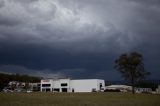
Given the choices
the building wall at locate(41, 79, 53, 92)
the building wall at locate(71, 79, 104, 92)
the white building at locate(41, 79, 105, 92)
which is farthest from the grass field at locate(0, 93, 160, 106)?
the building wall at locate(41, 79, 53, 92)

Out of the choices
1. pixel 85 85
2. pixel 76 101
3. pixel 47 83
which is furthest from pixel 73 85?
pixel 76 101

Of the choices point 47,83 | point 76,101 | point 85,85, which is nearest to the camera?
point 76,101

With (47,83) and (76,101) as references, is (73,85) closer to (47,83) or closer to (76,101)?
(47,83)

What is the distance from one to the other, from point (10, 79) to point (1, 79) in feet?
54.2

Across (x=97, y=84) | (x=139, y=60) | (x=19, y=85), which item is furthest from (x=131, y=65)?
(x=19, y=85)

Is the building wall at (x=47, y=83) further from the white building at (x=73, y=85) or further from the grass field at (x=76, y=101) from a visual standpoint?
the grass field at (x=76, y=101)

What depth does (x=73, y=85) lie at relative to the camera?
7077 inches

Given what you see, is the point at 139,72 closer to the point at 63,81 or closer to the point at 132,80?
the point at 132,80

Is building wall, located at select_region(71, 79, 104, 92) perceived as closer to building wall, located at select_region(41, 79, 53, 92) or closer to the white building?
the white building

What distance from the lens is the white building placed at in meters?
172

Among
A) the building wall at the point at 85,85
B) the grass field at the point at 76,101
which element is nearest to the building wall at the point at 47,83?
the building wall at the point at 85,85

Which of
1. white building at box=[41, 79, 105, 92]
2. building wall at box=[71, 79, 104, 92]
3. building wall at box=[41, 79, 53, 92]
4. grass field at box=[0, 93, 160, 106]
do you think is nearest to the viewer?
grass field at box=[0, 93, 160, 106]

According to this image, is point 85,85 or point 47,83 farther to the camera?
point 47,83

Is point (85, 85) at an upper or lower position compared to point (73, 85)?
lower
